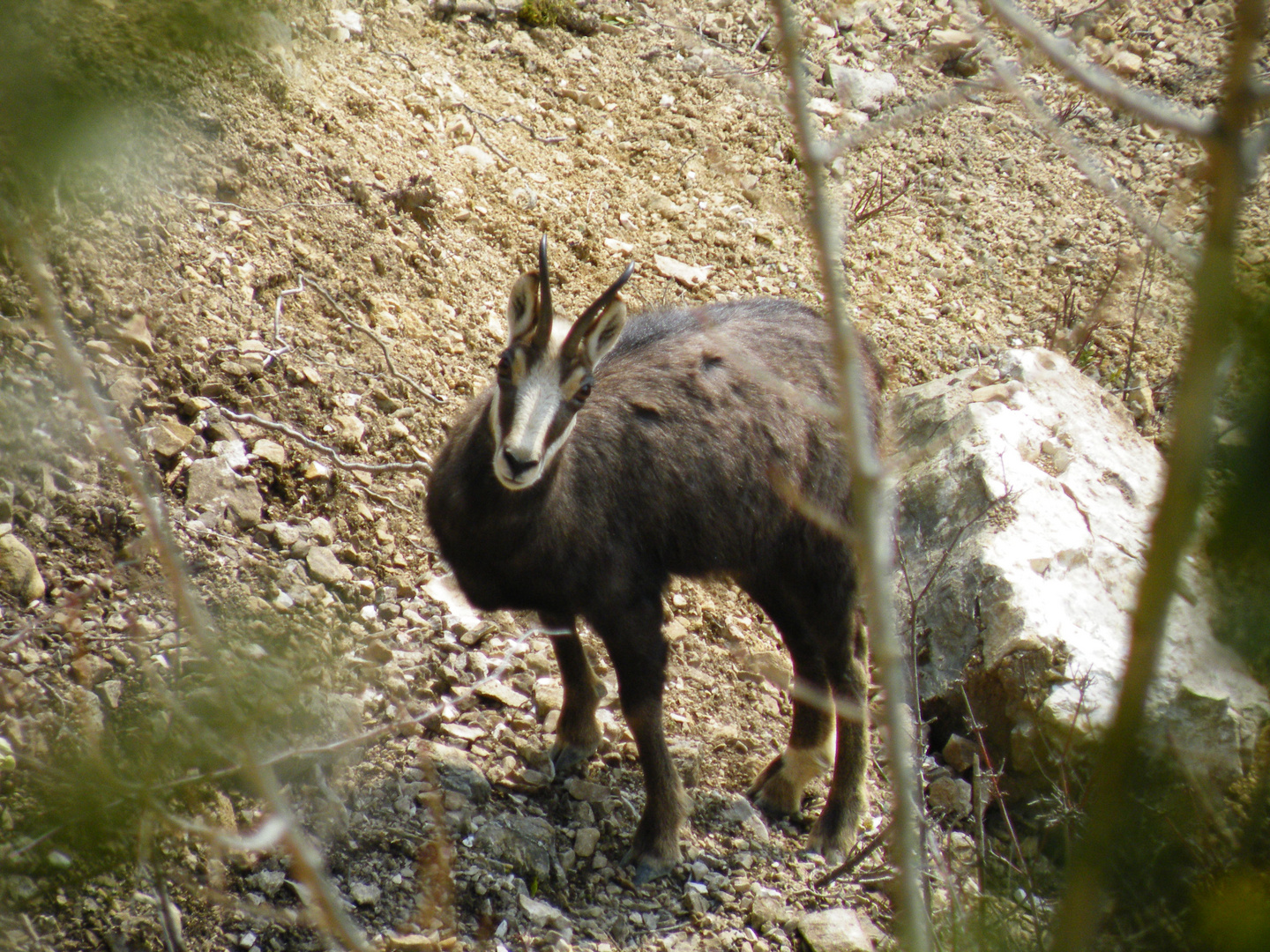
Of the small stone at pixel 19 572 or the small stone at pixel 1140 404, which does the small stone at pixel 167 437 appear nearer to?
the small stone at pixel 19 572

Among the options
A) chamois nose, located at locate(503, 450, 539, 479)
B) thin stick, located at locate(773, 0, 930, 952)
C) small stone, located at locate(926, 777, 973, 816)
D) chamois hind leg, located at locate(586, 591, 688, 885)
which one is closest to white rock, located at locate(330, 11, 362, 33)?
chamois nose, located at locate(503, 450, 539, 479)

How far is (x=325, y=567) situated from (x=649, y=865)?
1.94 meters

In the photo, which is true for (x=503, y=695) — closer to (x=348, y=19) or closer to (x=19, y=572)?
(x=19, y=572)

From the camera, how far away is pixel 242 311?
545 cm

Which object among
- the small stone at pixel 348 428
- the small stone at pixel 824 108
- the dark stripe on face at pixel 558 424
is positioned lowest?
the small stone at pixel 348 428

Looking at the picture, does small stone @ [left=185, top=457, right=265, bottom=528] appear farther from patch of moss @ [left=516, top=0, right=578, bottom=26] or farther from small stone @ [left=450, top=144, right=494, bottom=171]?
patch of moss @ [left=516, top=0, right=578, bottom=26]

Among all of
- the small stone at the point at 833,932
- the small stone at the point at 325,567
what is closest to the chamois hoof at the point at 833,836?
the small stone at the point at 833,932

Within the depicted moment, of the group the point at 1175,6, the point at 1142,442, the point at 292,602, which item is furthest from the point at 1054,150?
Answer: the point at 292,602

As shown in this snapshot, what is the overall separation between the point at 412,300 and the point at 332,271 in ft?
1.59

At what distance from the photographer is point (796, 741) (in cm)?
517

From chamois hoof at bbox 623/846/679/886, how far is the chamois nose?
1.79 m

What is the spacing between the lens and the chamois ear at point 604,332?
4234 mm

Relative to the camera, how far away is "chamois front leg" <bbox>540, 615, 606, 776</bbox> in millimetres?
4809

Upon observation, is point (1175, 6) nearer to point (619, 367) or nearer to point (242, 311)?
point (619, 367)
